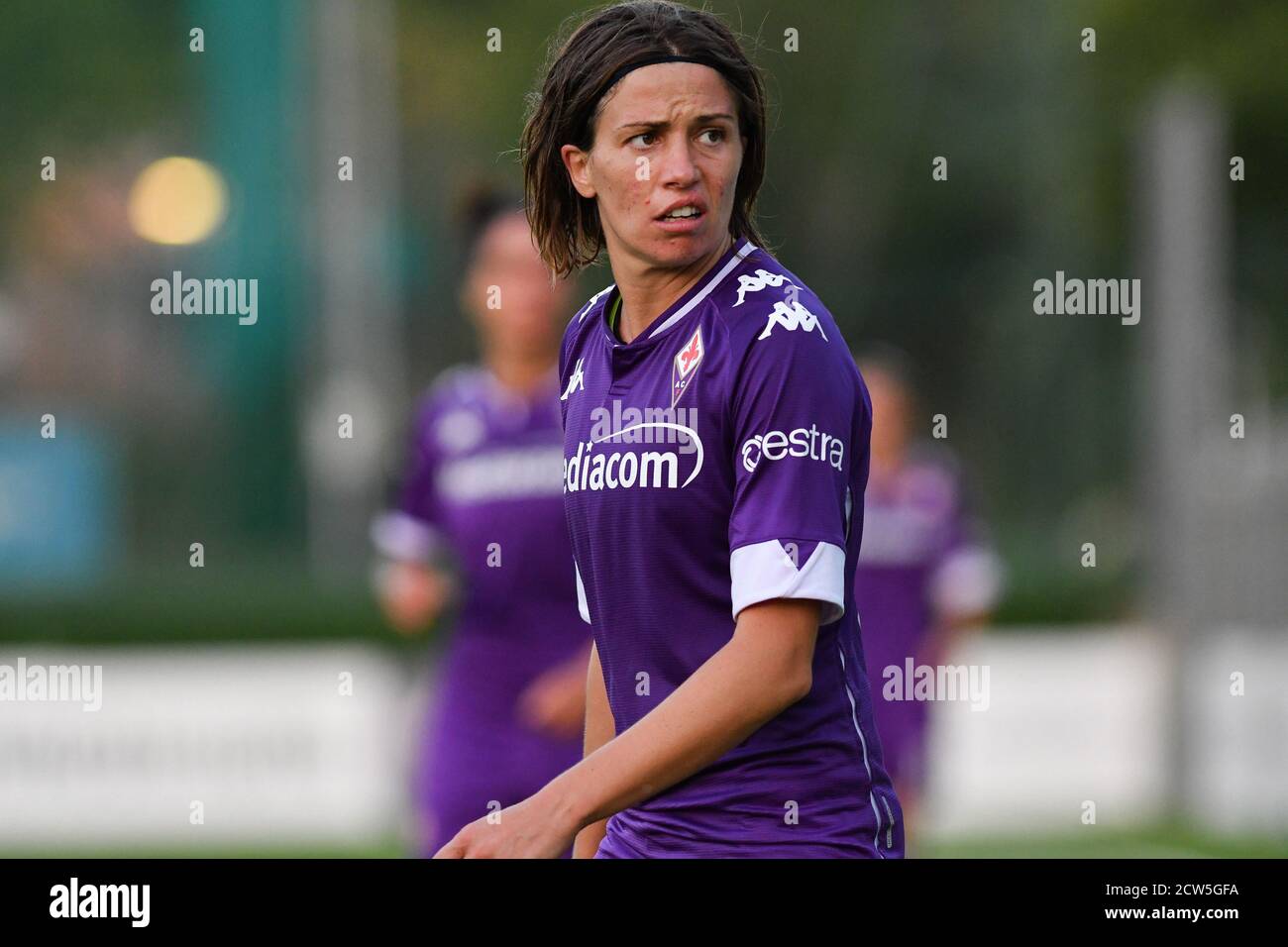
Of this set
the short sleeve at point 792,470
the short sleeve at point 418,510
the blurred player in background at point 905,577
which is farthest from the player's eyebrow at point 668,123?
the blurred player in background at point 905,577

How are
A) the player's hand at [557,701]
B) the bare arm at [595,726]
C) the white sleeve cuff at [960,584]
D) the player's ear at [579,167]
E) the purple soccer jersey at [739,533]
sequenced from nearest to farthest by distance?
1. the purple soccer jersey at [739,533]
2. the player's ear at [579,167]
3. the bare arm at [595,726]
4. the player's hand at [557,701]
5. the white sleeve cuff at [960,584]

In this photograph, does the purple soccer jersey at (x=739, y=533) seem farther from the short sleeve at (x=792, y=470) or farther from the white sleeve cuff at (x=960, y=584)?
the white sleeve cuff at (x=960, y=584)

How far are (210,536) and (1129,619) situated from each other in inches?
321

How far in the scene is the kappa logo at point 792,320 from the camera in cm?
333

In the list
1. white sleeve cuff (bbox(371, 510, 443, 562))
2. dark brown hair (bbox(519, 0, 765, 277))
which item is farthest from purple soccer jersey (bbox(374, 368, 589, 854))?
dark brown hair (bbox(519, 0, 765, 277))

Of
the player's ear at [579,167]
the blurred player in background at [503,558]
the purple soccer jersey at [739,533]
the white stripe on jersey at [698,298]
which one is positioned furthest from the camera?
the blurred player in background at [503,558]

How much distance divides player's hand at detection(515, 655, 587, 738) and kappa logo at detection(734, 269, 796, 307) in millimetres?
2703

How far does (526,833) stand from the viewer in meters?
3.16

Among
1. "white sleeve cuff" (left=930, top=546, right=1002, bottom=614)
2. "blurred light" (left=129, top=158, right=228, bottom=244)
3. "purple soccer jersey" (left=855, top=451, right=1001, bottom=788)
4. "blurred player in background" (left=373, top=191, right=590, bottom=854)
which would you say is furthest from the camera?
"blurred light" (left=129, top=158, right=228, bottom=244)

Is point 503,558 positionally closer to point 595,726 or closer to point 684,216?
point 595,726

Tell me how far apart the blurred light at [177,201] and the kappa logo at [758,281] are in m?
15.3

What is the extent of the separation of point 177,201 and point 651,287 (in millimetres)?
18681

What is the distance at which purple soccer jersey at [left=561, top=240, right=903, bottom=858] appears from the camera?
3.27m

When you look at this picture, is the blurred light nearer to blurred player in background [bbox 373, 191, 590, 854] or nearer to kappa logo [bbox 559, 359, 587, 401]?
blurred player in background [bbox 373, 191, 590, 854]
